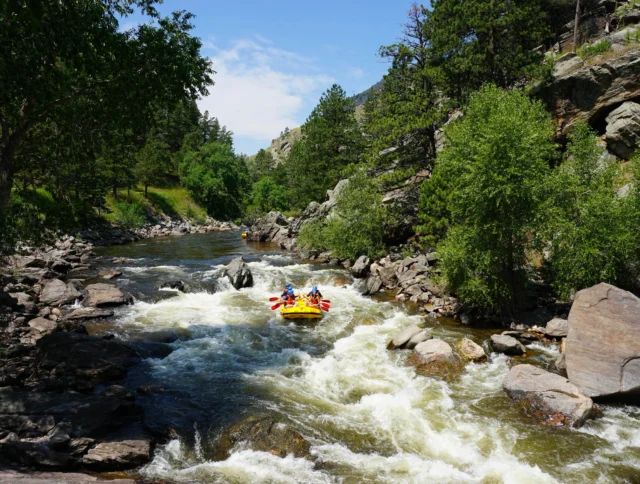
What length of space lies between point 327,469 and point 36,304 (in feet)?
60.3

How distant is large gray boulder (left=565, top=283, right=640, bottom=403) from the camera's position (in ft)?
38.3

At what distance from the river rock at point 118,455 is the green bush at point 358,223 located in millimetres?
24121

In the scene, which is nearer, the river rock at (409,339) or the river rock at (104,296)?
the river rock at (409,339)

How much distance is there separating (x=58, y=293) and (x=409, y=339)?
62.4 feet

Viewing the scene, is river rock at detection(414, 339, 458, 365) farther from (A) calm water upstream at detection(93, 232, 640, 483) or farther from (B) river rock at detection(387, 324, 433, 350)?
(A) calm water upstream at detection(93, 232, 640, 483)

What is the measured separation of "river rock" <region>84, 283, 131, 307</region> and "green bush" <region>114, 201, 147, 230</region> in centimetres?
3497

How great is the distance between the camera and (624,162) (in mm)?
24000

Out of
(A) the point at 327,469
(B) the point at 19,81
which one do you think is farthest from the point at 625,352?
(B) the point at 19,81

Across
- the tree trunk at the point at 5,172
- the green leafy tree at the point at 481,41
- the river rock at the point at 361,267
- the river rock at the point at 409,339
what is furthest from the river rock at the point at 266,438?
the green leafy tree at the point at 481,41

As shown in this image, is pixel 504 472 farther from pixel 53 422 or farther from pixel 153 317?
pixel 153 317

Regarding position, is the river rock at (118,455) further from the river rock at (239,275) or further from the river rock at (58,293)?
the river rock at (239,275)

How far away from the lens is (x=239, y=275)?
2697 centimetres

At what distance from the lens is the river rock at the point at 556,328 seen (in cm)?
1643

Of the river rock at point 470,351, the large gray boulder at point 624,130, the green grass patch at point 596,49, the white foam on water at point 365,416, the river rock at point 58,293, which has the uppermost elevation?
the green grass patch at point 596,49
